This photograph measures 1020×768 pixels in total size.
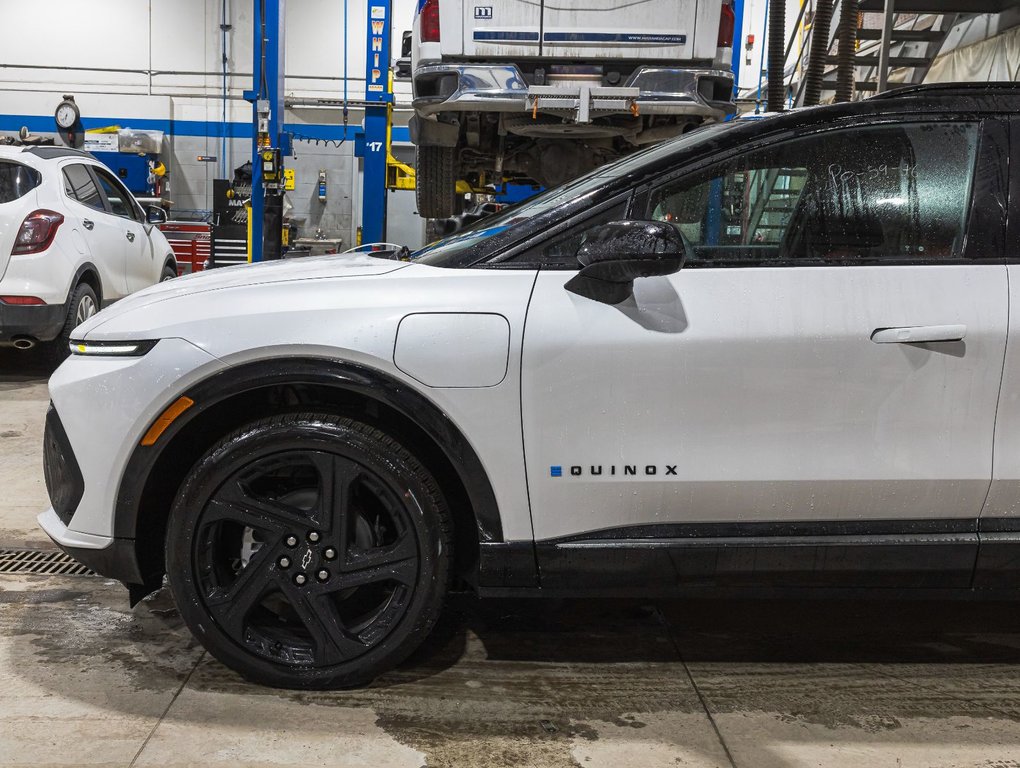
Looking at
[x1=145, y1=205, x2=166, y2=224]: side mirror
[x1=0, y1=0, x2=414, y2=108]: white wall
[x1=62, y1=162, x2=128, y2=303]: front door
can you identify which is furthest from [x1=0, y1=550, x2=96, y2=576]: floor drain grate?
[x1=0, y1=0, x2=414, y2=108]: white wall

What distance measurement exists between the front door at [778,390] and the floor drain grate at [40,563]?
→ 6.30 ft

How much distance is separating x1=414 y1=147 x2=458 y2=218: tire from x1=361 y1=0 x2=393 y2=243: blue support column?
1.98 meters

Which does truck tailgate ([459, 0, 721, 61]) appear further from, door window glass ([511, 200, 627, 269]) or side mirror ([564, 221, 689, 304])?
side mirror ([564, 221, 689, 304])

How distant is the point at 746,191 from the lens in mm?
2201

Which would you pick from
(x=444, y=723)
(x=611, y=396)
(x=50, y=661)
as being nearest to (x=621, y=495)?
(x=611, y=396)


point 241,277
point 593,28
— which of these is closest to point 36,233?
point 593,28

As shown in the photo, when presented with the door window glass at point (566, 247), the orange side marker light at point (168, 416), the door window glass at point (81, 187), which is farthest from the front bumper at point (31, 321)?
the door window glass at point (566, 247)

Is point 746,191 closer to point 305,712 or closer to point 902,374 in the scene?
point 902,374

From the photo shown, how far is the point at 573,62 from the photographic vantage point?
5535mm

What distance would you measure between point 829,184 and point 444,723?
165 centimetres

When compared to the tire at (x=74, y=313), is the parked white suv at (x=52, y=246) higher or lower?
higher

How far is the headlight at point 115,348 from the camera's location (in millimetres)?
2150

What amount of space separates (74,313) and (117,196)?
162cm

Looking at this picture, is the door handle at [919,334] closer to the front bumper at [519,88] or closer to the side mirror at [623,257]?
the side mirror at [623,257]
